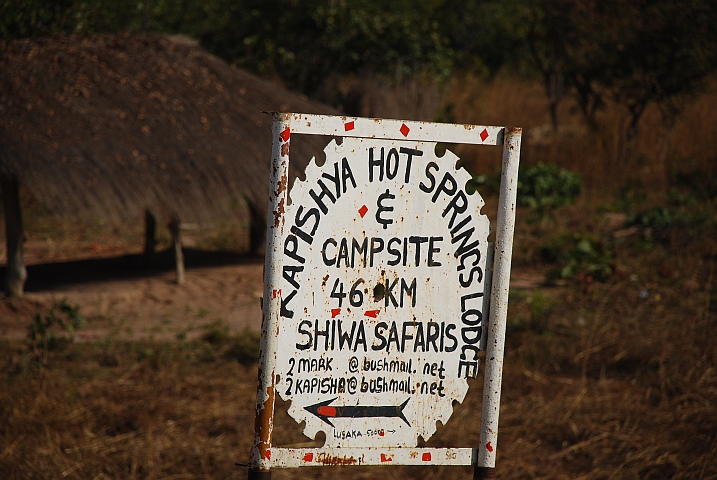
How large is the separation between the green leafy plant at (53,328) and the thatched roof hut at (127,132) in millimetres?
811

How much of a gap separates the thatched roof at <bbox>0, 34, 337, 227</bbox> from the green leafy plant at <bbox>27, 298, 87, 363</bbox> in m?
0.83

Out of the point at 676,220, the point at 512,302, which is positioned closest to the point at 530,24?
the point at 676,220

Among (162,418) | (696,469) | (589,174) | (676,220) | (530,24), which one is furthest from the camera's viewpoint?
(530,24)

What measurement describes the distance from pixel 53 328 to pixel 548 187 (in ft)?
21.6

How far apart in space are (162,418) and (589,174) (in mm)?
8608

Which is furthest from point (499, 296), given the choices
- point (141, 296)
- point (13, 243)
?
point (13, 243)

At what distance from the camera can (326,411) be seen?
2.05 metres

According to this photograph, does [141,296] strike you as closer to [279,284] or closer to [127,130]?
[127,130]

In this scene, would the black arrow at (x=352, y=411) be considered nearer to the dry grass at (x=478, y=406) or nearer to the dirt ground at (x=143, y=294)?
the dry grass at (x=478, y=406)

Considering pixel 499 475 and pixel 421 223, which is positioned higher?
pixel 421 223

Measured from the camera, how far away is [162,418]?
422 centimetres

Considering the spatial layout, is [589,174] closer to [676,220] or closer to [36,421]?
[676,220]

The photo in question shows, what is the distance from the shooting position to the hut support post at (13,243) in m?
6.53

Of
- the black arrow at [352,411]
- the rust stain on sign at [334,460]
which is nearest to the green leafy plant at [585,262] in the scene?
the black arrow at [352,411]
